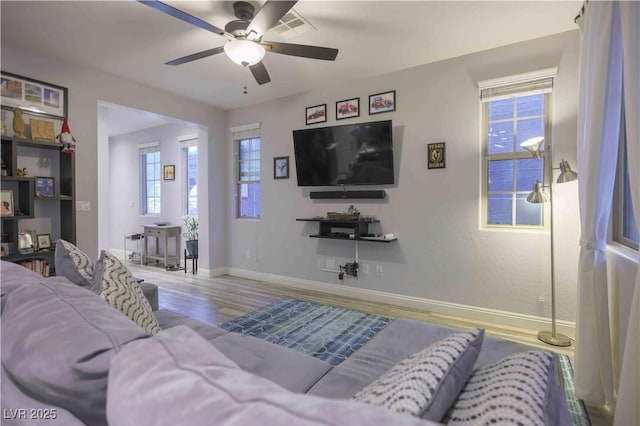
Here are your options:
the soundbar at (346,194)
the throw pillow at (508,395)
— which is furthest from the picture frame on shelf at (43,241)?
the throw pillow at (508,395)

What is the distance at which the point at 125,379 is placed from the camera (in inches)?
23.6

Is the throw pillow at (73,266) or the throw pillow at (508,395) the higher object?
the throw pillow at (73,266)

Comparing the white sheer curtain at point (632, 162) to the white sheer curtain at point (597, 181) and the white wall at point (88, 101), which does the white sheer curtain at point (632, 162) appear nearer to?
the white sheer curtain at point (597, 181)

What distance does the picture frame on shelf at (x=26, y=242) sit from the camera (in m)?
2.98

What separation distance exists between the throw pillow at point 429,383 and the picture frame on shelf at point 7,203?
359cm

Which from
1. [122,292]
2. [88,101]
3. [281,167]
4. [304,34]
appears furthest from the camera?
[281,167]

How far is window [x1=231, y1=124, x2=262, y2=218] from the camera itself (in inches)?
195

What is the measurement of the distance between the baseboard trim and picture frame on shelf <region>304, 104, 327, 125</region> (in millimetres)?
2210

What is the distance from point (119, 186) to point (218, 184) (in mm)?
3607

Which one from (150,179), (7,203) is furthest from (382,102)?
(150,179)

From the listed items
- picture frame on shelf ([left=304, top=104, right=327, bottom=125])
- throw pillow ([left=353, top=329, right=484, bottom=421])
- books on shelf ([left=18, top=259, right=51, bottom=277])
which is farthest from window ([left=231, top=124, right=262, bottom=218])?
throw pillow ([left=353, top=329, right=484, bottom=421])

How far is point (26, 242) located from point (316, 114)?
136 inches

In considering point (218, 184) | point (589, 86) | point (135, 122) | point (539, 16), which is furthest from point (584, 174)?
point (135, 122)

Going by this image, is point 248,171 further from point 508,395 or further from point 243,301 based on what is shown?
point 508,395
